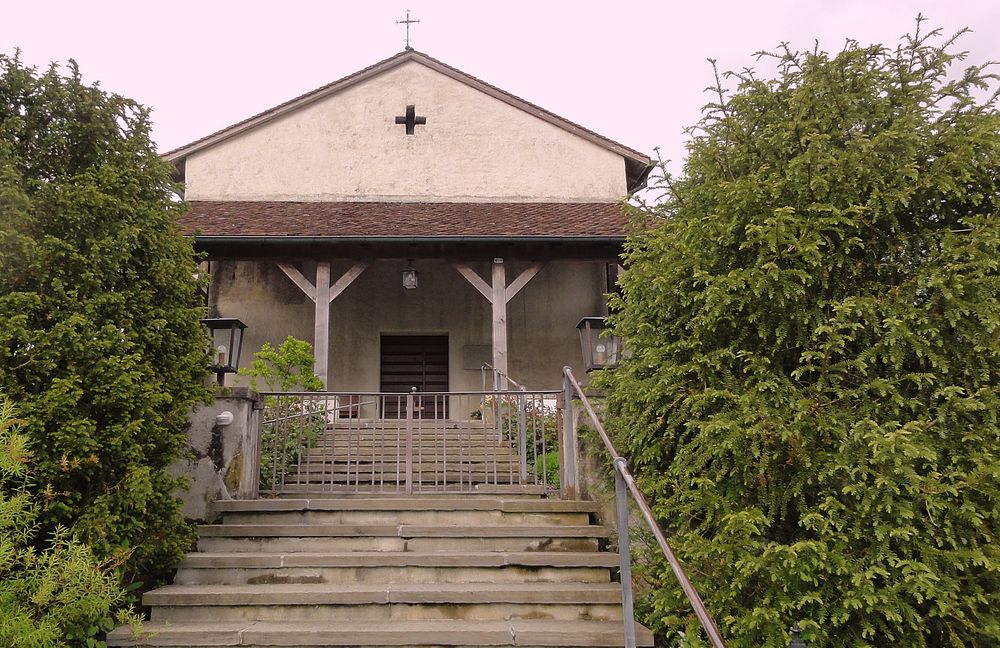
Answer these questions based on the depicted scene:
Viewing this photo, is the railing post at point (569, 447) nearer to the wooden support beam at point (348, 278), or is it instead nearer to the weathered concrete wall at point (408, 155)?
the wooden support beam at point (348, 278)

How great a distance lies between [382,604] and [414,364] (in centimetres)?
884

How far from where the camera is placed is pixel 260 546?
5086 mm

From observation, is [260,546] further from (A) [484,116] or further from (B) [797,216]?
(A) [484,116]

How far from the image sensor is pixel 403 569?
15.3 ft

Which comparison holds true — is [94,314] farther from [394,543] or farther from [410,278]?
[410,278]

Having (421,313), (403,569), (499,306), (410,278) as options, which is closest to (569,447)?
(403,569)

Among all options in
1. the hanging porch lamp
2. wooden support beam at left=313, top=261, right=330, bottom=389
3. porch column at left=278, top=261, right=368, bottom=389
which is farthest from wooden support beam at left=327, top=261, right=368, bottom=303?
the hanging porch lamp

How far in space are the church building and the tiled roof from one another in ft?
0.25

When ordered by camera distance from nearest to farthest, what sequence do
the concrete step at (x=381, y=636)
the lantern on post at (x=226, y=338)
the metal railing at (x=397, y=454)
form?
the concrete step at (x=381, y=636)
the metal railing at (x=397, y=454)
the lantern on post at (x=226, y=338)

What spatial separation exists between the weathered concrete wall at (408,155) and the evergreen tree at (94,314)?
826 cm

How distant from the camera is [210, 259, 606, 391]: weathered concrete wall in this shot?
1241 cm

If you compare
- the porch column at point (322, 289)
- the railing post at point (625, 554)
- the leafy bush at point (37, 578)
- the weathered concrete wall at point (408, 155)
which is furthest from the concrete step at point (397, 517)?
the weathered concrete wall at point (408, 155)

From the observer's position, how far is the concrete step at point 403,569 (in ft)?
15.2

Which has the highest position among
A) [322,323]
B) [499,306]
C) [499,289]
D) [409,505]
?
[499,289]
